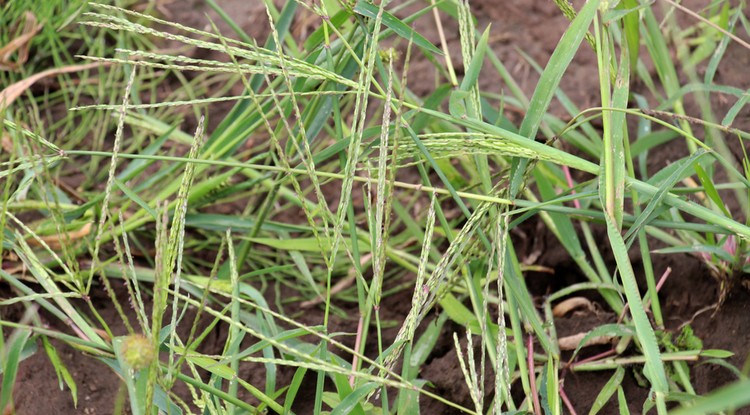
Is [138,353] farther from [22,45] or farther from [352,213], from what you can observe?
[22,45]

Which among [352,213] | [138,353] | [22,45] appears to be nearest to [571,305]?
[352,213]

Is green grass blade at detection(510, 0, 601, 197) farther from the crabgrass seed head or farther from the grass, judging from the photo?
the crabgrass seed head

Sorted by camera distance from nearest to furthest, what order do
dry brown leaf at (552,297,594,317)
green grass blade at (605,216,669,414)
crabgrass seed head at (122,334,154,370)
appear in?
1. crabgrass seed head at (122,334,154,370)
2. green grass blade at (605,216,669,414)
3. dry brown leaf at (552,297,594,317)

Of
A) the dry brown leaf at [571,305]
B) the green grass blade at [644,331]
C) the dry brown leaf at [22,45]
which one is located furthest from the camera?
the dry brown leaf at [22,45]

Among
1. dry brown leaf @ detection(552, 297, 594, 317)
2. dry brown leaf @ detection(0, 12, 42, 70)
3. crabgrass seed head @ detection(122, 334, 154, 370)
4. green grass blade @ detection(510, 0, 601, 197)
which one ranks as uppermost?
green grass blade @ detection(510, 0, 601, 197)

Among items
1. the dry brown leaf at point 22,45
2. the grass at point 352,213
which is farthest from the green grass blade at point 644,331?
the dry brown leaf at point 22,45

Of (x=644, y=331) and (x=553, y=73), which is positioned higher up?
(x=553, y=73)

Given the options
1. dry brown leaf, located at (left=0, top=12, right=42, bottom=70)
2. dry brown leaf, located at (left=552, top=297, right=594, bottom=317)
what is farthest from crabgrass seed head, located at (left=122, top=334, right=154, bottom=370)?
dry brown leaf, located at (left=0, top=12, right=42, bottom=70)

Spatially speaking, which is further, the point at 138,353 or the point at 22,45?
the point at 22,45

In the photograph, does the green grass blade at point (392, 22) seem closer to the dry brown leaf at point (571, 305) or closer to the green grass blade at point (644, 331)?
the green grass blade at point (644, 331)
